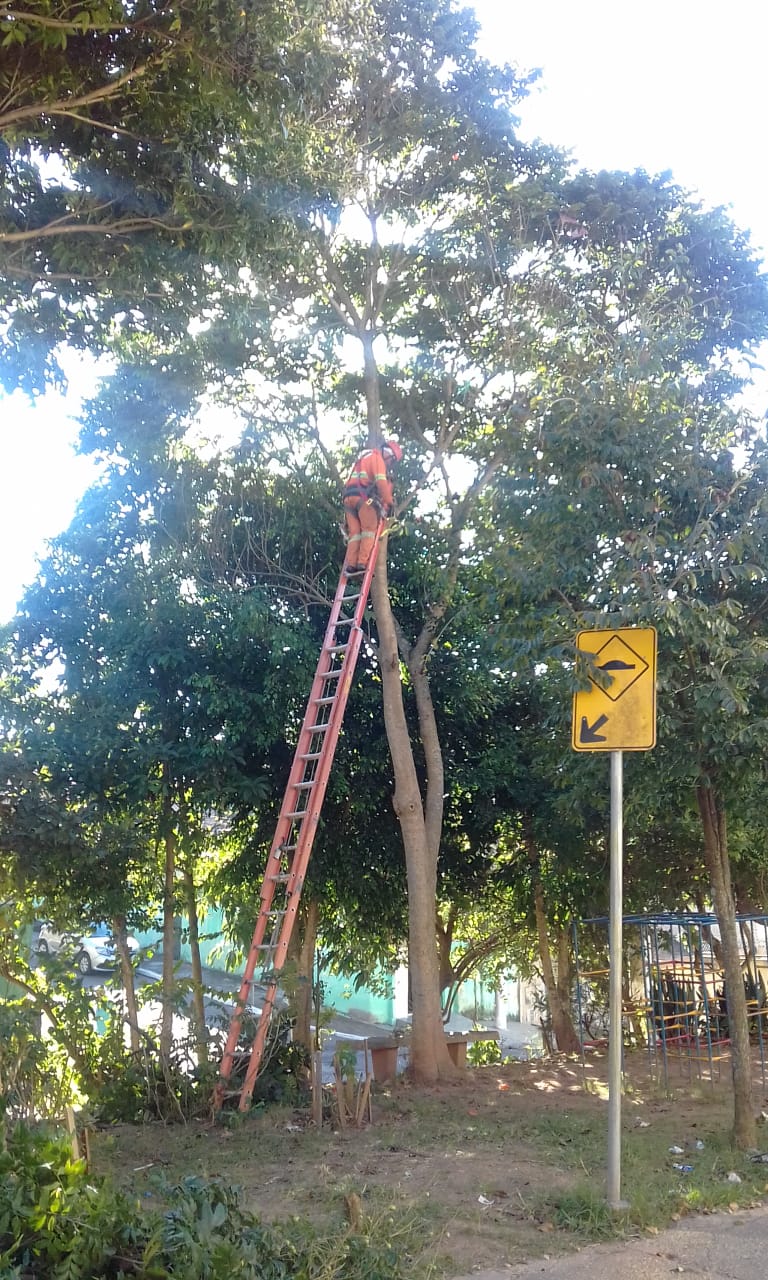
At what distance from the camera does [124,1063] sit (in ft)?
30.7

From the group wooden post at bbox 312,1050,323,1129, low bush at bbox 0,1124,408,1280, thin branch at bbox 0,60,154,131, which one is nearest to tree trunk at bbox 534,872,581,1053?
wooden post at bbox 312,1050,323,1129

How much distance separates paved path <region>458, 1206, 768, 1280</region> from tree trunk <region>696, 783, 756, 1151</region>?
2.18 m

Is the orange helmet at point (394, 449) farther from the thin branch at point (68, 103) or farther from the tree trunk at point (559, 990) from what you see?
the tree trunk at point (559, 990)

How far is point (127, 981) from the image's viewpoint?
9.74m

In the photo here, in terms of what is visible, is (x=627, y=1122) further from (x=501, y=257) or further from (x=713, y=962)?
(x=501, y=257)

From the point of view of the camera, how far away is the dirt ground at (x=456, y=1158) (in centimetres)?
597

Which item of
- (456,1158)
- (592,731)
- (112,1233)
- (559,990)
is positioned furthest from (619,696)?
(559,990)

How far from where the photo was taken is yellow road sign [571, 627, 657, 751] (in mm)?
6859

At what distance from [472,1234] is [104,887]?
538 cm

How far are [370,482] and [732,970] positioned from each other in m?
5.67

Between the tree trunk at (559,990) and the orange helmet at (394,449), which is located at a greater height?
the orange helmet at (394,449)

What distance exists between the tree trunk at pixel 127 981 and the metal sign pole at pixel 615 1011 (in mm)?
4330

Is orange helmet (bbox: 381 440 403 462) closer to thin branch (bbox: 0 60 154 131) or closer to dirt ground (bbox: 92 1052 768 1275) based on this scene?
thin branch (bbox: 0 60 154 131)

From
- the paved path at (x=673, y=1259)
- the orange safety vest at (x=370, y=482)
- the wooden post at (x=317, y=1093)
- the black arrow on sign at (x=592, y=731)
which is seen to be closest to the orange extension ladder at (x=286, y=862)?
the orange safety vest at (x=370, y=482)
